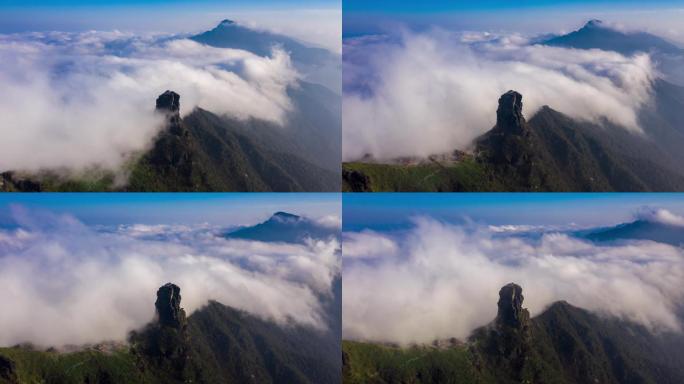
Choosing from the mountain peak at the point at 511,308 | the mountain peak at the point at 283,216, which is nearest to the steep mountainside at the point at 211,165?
the mountain peak at the point at 283,216

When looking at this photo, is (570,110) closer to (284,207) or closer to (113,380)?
(284,207)

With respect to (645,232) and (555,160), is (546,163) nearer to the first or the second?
(555,160)

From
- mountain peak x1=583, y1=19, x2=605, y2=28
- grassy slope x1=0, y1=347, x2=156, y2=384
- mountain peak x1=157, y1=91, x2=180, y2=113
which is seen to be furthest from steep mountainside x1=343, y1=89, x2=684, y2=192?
grassy slope x1=0, y1=347, x2=156, y2=384

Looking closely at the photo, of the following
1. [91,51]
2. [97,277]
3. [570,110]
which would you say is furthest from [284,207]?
[570,110]

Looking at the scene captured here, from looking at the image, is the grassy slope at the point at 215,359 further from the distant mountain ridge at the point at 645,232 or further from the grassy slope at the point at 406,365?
the distant mountain ridge at the point at 645,232

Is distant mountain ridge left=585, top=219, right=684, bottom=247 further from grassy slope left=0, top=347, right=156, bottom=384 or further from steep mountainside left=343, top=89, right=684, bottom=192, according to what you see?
grassy slope left=0, top=347, right=156, bottom=384

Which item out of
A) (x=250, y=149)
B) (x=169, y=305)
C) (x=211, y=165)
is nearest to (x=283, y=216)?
(x=250, y=149)
